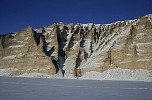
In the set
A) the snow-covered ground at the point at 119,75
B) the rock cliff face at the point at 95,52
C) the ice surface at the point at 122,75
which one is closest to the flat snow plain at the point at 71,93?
the ice surface at the point at 122,75

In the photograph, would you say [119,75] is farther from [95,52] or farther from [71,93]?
[71,93]

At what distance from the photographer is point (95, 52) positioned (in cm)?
18388

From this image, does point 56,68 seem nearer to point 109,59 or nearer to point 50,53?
point 50,53

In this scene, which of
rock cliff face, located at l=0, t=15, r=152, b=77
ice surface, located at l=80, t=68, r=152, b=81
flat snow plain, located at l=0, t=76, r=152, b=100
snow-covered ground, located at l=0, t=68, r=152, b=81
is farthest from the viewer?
rock cliff face, located at l=0, t=15, r=152, b=77

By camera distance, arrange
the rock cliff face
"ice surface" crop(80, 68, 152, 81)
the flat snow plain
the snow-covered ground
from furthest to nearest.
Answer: the rock cliff face → the snow-covered ground → "ice surface" crop(80, 68, 152, 81) → the flat snow plain

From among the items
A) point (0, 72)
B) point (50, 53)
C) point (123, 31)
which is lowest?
point (0, 72)

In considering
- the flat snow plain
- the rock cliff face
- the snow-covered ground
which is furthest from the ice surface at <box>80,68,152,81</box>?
the flat snow plain

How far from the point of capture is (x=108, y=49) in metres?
164

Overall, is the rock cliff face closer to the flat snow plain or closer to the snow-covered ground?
the snow-covered ground

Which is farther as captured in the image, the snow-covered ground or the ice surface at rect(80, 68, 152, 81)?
the snow-covered ground

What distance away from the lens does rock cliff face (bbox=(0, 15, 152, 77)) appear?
146000 mm

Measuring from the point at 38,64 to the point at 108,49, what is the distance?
157ft

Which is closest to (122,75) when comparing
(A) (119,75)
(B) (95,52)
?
(A) (119,75)

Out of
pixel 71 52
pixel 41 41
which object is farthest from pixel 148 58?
pixel 41 41
